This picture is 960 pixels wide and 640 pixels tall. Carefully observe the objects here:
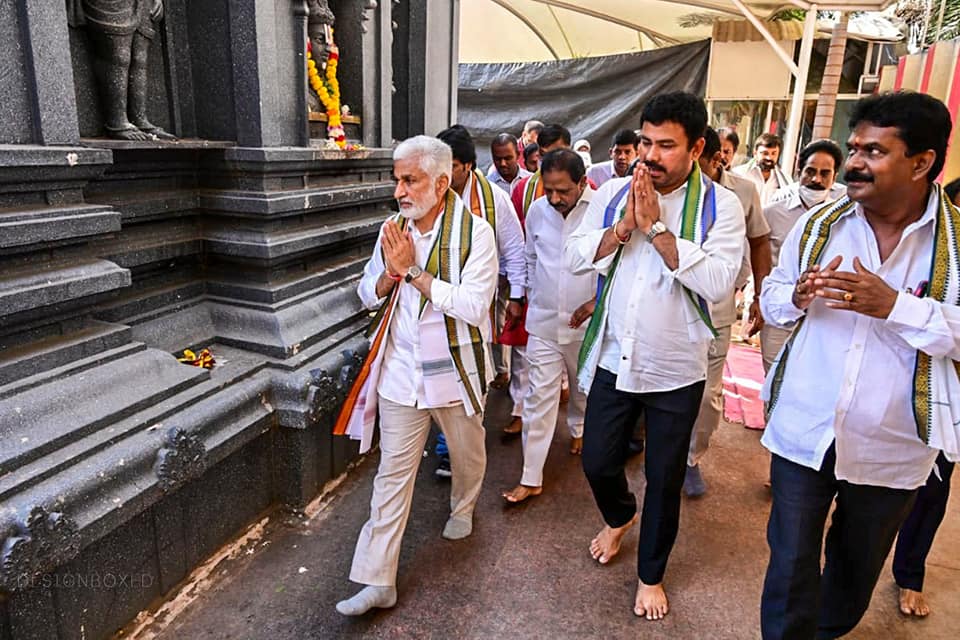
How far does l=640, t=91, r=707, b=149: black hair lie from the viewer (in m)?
2.04

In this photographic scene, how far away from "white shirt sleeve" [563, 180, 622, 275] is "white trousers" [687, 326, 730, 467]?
1156 millimetres

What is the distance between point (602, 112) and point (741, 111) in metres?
1.92

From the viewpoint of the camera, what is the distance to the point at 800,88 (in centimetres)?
724

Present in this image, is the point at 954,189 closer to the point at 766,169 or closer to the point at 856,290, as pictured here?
the point at 856,290

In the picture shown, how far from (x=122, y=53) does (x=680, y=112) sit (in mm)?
2073

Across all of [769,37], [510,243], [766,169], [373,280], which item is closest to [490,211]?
[510,243]

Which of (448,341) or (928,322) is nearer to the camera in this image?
(928,322)

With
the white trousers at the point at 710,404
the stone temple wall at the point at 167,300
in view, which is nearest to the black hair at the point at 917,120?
the white trousers at the point at 710,404

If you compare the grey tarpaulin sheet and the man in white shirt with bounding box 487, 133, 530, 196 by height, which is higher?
the grey tarpaulin sheet

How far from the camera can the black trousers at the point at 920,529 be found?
232cm

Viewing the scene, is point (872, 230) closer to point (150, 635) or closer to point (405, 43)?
point (150, 635)

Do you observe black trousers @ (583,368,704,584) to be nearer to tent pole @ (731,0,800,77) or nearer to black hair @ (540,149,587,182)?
black hair @ (540,149,587,182)

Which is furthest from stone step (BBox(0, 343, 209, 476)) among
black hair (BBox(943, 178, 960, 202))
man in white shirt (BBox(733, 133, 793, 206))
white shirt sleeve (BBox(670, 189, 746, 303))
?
man in white shirt (BBox(733, 133, 793, 206))

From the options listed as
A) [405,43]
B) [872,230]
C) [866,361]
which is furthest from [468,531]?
[405,43]
